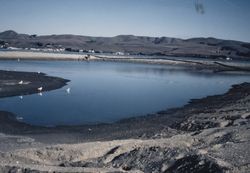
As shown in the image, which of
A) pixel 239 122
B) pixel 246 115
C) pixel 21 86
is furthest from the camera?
pixel 21 86

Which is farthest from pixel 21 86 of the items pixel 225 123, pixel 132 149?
pixel 132 149

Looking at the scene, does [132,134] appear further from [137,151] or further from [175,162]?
[175,162]

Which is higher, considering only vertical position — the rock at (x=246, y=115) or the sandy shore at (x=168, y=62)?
the rock at (x=246, y=115)

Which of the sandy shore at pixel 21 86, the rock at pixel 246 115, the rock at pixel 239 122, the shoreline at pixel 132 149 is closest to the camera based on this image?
the shoreline at pixel 132 149

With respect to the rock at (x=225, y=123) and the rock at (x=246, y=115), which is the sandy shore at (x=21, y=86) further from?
the rock at (x=246, y=115)

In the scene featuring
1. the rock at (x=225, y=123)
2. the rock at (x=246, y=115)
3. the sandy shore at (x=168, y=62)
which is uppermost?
the rock at (x=246, y=115)

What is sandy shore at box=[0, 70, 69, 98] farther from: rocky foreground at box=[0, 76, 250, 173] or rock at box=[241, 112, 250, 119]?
rock at box=[241, 112, 250, 119]

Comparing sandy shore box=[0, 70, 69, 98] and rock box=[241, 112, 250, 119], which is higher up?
rock box=[241, 112, 250, 119]

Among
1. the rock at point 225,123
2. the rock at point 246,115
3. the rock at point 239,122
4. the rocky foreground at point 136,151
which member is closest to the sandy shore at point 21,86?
the rocky foreground at point 136,151

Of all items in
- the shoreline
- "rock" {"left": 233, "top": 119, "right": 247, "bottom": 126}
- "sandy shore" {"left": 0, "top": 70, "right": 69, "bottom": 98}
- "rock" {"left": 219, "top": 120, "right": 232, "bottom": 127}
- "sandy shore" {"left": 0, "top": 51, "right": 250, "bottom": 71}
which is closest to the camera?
the shoreline

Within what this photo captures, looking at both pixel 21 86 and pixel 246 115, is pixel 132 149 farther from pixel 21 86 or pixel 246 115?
pixel 21 86

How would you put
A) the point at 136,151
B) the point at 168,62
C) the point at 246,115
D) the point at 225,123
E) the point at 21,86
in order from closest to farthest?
the point at 136,151, the point at 225,123, the point at 246,115, the point at 21,86, the point at 168,62

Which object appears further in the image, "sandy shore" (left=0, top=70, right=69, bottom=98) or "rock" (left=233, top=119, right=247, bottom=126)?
"sandy shore" (left=0, top=70, right=69, bottom=98)

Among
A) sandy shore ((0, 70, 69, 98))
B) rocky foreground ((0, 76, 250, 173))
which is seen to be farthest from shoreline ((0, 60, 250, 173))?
sandy shore ((0, 70, 69, 98))
